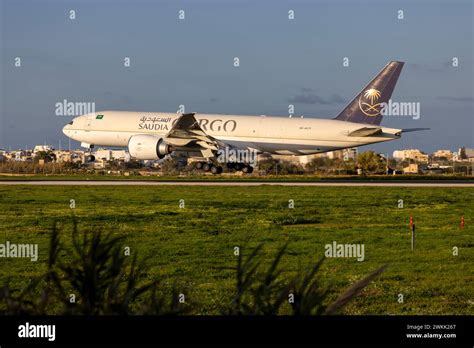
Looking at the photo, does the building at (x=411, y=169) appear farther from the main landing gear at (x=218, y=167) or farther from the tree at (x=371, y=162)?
the main landing gear at (x=218, y=167)

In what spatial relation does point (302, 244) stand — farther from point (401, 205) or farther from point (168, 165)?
point (168, 165)

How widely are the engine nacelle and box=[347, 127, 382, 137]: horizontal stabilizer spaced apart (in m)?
14.0

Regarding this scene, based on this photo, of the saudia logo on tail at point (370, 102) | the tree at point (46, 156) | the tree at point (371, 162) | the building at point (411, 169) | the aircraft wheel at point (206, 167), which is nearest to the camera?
the saudia logo on tail at point (370, 102)

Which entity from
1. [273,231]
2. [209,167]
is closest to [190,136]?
[209,167]

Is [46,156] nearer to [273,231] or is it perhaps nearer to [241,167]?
[241,167]

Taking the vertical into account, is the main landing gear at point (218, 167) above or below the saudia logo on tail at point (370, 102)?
below

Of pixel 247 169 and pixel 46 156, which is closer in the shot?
pixel 247 169

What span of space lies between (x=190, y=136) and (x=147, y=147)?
3.51 meters

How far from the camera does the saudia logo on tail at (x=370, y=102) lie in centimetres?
5997

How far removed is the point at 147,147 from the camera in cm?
5716

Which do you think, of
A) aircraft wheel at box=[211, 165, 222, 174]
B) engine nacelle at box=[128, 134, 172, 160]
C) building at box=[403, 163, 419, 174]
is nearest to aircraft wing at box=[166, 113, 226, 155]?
engine nacelle at box=[128, 134, 172, 160]

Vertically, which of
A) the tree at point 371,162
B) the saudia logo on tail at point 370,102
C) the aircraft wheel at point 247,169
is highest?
the saudia logo on tail at point 370,102

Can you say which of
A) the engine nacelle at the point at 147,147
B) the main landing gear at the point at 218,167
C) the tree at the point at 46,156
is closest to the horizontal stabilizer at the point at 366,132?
the main landing gear at the point at 218,167

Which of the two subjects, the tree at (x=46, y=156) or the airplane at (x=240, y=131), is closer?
the airplane at (x=240, y=131)
